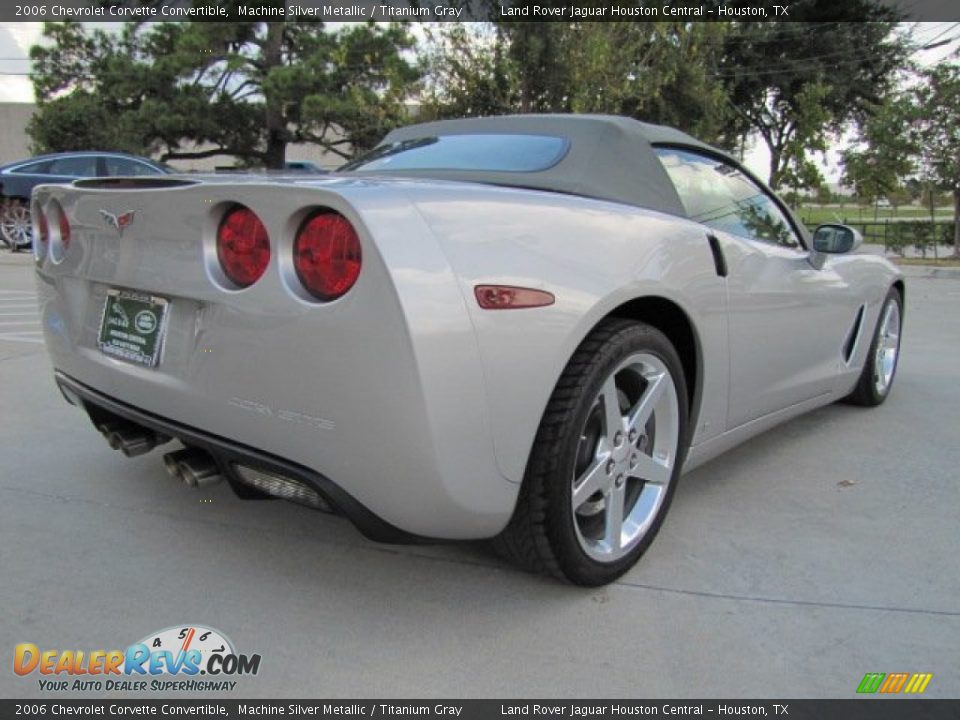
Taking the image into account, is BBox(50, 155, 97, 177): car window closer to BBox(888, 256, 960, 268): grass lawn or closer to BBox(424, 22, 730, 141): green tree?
BBox(424, 22, 730, 141): green tree

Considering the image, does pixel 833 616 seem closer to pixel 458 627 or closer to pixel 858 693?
pixel 858 693

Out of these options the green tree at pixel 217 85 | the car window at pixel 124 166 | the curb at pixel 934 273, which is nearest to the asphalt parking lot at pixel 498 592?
the car window at pixel 124 166

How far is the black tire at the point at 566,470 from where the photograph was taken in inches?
86.2

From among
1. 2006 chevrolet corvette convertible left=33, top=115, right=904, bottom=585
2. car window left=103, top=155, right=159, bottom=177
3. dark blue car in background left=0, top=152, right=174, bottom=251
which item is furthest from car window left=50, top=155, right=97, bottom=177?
2006 chevrolet corvette convertible left=33, top=115, right=904, bottom=585

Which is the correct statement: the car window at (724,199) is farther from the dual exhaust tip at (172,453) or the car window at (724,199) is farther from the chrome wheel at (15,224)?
A: the chrome wheel at (15,224)

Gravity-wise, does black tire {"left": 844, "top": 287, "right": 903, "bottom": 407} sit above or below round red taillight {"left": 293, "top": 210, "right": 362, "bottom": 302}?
below

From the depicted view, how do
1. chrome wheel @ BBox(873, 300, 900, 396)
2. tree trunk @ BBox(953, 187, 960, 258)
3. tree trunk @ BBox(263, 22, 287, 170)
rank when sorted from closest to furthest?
chrome wheel @ BBox(873, 300, 900, 396) → tree trunk @ BBox(953, 187, 960, 258) → tree trunk @ BBox(263, 22, 287, 170)

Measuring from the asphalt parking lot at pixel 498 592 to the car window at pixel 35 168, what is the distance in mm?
11646

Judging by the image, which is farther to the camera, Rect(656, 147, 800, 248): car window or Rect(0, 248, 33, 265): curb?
Rect(0, 248, 33, 265): curb

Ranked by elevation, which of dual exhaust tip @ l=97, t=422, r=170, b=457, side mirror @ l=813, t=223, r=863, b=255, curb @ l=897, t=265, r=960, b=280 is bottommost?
curb @ l=897, t=265, r=960, b=280

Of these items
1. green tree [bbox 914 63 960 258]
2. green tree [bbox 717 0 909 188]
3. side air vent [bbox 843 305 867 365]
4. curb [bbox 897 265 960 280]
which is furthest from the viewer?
green tree [bbox 717 0 909 188]

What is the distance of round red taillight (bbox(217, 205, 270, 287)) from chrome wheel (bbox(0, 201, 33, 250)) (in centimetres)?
1339

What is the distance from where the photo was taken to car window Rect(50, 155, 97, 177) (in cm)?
1340
